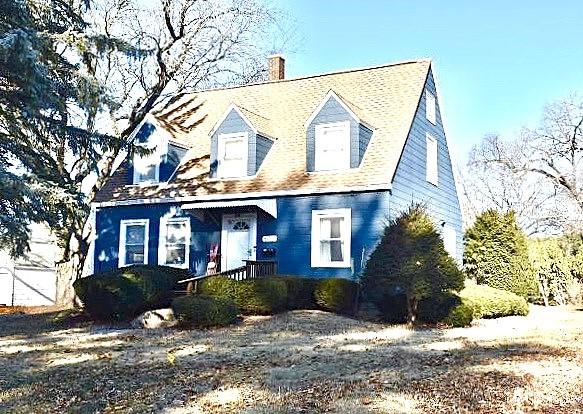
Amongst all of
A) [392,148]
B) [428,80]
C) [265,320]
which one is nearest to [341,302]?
[265,320]

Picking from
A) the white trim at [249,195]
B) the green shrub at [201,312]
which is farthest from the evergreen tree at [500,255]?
the green shrub at [201,312]

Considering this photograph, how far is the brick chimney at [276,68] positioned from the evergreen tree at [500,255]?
399 inches

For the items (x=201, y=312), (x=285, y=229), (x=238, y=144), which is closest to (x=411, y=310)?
(x=201, y=312)

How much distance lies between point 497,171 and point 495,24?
31.2m

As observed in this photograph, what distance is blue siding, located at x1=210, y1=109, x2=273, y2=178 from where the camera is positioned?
21375 millimetres

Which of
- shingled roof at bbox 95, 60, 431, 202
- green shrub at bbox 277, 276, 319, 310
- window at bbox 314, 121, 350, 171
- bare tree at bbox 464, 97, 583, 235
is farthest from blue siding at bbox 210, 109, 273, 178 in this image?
bare tree at bbox 464, 97, 583, 235

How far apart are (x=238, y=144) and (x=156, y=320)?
7.72m

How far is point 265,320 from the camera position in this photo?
15.9 meters

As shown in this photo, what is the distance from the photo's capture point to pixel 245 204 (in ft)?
64.2

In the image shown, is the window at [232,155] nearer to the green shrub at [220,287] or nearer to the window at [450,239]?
the green shrub at [220,287]

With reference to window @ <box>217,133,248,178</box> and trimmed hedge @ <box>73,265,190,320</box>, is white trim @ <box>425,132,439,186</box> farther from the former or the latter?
trimmed hedge @ <box>73,265,190,320</box>

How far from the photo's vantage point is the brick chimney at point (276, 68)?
87.4 feet

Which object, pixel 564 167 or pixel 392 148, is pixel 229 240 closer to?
pixel 392 148

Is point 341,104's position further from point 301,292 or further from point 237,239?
point 301,292
